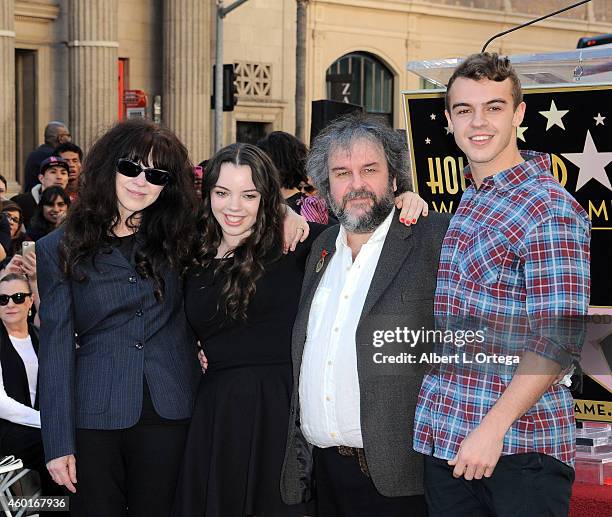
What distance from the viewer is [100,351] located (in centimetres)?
406

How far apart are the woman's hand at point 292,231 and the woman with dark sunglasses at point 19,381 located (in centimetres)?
221

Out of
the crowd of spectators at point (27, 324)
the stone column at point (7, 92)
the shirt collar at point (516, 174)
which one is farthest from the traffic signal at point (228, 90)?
the shirt collar at point (516, 174)

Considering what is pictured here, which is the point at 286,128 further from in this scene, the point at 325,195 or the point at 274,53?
the point at 325,195

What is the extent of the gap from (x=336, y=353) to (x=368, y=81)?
27.1 meters

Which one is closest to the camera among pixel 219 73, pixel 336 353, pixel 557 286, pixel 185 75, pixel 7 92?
pixel 557 286

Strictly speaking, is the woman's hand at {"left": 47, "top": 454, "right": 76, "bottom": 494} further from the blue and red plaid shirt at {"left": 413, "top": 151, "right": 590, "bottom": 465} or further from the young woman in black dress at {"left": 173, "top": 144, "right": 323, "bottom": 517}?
the blue and red plaid shirt at {"left": 413, "top": 151, "right": 590, "bottom": 465}

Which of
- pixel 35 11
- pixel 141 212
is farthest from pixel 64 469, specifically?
pixel 35 11

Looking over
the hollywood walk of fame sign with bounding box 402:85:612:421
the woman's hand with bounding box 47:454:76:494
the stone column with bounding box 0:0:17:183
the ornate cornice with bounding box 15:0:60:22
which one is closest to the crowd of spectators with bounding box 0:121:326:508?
the hollywood walk of fame sign with bounding box 402:85:612:421

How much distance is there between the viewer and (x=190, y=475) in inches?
160

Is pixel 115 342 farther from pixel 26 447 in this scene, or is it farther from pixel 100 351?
pixel 26 447

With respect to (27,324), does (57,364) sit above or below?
above

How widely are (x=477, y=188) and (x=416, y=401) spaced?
0.77 metres

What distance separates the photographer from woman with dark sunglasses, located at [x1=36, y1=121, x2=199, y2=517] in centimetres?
401

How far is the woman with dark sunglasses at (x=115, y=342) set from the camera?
4.01m
